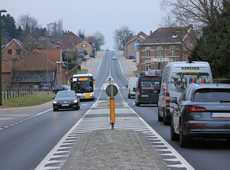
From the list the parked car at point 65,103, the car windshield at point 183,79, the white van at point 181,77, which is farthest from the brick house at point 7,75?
the car windshield at point 183,79

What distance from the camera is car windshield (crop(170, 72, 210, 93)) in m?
15.2

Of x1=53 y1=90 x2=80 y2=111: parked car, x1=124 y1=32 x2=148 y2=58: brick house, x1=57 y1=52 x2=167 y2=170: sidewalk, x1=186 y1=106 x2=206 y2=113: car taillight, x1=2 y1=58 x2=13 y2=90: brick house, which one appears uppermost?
x1=124 y1=32 x2=148 y2=58: brick house

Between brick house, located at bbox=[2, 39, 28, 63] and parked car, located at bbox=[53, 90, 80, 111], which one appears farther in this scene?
brick house, located at bbox=[2, 39, 28, 63]

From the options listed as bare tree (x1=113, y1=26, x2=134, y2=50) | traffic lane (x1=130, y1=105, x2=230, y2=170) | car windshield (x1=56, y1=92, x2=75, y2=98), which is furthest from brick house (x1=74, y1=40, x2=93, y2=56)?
traffic lane (x1=130, y1=105, x2=230, y2=170)

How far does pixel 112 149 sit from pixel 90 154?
25.3 inches

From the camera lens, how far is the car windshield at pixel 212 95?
29.2ft

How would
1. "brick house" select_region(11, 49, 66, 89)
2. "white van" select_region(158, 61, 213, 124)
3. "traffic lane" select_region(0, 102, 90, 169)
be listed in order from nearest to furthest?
"traffic lane" select_region(0, 102, 90, 169) < "white van" select_region(158, 61, 213, 124) < "brick house" select_region(11, 49, 66, 89)

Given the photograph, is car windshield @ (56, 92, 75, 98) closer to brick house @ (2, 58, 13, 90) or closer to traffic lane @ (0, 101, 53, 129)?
traffic lane @ (0, 101, 53, 129)

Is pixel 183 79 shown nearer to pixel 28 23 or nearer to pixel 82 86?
pixel 82 86

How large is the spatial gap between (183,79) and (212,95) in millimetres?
6347

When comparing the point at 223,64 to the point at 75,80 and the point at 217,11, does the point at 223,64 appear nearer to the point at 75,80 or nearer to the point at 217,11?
the point at 217,11

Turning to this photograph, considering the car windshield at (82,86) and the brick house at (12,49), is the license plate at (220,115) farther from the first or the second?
the brick house at (12,49)

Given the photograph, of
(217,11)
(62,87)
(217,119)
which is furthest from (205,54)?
(62,87)

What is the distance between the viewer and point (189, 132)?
29.0ft
